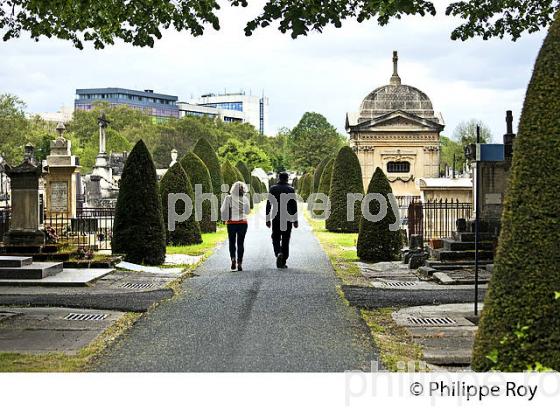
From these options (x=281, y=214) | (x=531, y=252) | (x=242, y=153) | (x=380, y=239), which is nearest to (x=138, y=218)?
(x=281, y=214)

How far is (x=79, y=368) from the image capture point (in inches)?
282

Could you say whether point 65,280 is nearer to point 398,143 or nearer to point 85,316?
point 85,316

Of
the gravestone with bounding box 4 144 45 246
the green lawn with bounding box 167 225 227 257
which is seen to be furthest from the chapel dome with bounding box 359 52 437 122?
the gravestone with bounding box 4 144 45 246

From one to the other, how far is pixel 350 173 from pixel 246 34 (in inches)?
728

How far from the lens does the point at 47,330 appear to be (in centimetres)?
923

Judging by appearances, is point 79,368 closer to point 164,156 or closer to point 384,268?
point 384,268

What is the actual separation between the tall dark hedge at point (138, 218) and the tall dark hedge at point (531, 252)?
11.9 m

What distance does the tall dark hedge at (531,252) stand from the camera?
5.93 m

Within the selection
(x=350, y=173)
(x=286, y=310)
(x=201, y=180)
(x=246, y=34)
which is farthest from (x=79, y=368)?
(x=350, y=173)

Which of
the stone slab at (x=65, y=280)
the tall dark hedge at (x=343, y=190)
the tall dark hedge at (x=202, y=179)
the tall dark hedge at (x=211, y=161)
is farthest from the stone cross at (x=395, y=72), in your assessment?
the stone slab at (x=65, y=280)

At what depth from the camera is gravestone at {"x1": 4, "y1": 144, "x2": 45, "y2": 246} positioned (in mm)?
15953

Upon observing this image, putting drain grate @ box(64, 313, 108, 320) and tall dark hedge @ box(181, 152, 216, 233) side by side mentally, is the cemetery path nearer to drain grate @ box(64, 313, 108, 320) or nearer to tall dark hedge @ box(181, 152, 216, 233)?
drain grate @ box(64, 313, 108, 320)

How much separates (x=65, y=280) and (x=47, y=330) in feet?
14.7

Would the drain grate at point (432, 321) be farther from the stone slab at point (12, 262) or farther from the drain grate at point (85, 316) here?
the stone slab at point (12, 262)
